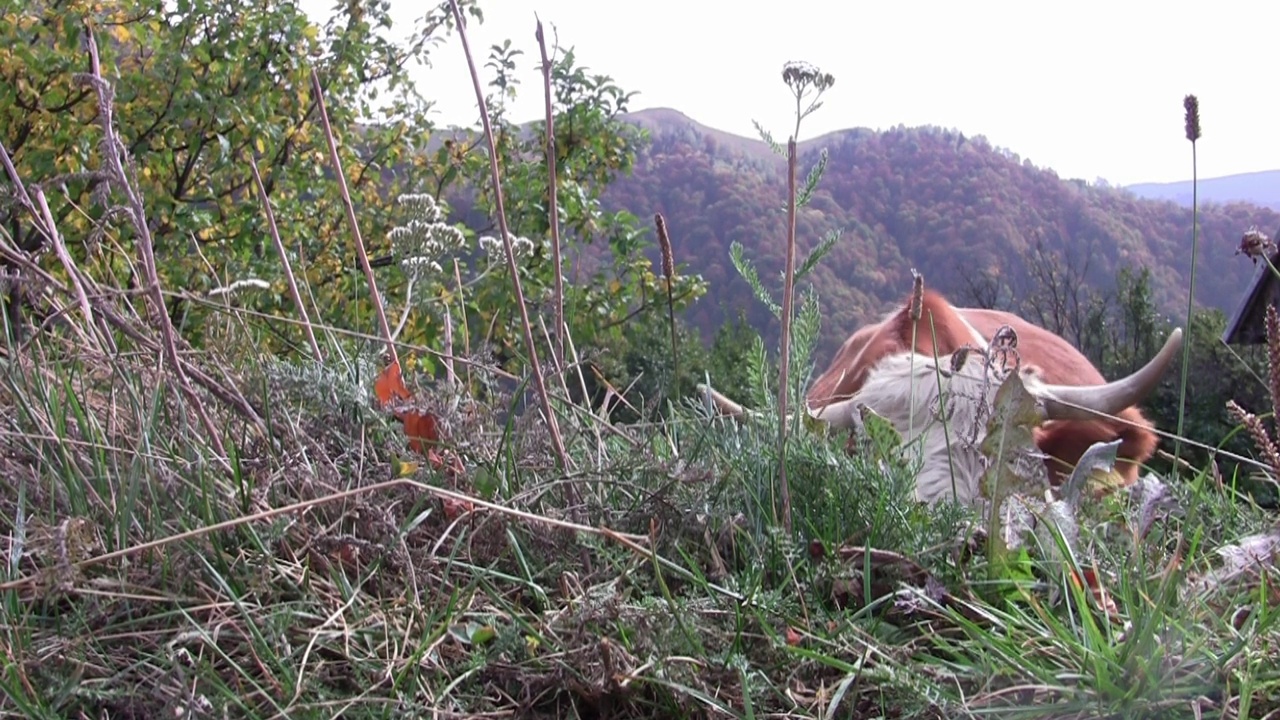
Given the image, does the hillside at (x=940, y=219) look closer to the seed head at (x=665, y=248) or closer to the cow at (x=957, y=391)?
the cow at (x=957, y=391)

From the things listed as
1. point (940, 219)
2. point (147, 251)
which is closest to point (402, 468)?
point (147, 251)

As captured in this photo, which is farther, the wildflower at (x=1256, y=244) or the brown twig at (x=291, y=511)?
the wildflower at (x=1256, y=244)

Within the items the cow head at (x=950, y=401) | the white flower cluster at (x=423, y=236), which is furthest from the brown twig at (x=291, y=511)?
the cow head at (x=950, y=401)

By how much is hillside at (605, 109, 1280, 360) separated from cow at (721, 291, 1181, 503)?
36.8 feet

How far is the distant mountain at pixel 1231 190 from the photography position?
3513mm

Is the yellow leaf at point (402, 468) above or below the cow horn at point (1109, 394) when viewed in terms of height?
above

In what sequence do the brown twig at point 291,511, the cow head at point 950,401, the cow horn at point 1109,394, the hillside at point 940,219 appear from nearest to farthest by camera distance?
the brown twig at point 291,511 < the cow head at point 950,401 < the cow horn at point 1109,394 < the hillside at point 940,219

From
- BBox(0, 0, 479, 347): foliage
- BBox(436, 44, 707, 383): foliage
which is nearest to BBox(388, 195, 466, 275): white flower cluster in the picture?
BBox(0, 0, 479, 347): foliage

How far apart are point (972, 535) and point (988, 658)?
1.32 ft

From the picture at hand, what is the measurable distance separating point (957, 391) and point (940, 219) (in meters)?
28.4

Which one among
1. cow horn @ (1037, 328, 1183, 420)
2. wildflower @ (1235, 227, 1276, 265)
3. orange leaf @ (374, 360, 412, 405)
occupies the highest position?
wildflower @ (1235, 227, 1276, 265)

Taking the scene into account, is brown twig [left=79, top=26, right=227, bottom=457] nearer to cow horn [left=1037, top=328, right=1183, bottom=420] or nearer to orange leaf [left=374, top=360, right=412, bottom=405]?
orange leaf [left=374, top=360, right=412, bottom=405]

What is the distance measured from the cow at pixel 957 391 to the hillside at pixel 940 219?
11.2 m

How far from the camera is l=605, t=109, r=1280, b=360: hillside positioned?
68.8 ft
